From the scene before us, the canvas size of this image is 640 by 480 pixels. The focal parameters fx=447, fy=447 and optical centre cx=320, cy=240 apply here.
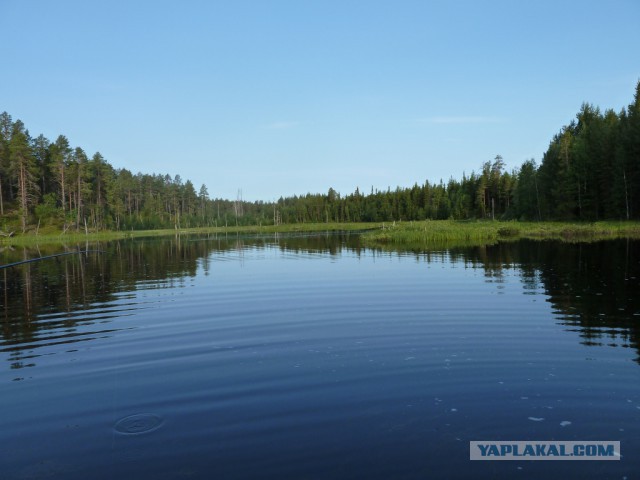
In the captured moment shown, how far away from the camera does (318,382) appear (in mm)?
9867

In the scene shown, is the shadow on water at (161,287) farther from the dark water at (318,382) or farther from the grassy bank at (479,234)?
the grassy bank at (479,234)

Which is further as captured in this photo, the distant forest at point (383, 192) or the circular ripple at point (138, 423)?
the distant forest at point (383, 192)

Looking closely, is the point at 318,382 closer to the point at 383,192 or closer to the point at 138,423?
the point at 138,423

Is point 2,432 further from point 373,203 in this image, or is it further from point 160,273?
point 373,203

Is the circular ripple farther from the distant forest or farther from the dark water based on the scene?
the distant forest

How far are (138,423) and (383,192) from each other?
528ft

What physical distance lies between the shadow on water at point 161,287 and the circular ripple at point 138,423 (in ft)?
18.2

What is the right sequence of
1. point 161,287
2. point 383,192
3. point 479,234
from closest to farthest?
point 161,287 < point 479,234 < point 383,192

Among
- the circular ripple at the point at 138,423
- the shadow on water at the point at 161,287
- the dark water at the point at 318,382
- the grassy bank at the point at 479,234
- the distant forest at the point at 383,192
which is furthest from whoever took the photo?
the distant forest at the point at 383,192

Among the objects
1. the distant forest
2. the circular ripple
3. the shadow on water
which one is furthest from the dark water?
the distant forest

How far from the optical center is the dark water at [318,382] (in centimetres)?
679

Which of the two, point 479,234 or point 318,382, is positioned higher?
point 479,234

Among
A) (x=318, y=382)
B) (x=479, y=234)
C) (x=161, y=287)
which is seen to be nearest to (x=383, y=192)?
(x=479, y=234)

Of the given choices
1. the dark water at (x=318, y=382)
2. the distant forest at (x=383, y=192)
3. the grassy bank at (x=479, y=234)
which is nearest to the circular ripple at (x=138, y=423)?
the dark water at (x=318, y=382)
